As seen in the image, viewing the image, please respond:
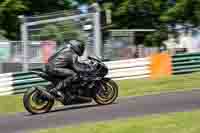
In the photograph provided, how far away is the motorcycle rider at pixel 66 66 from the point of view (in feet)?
40.1

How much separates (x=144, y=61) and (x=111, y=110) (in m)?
9.44

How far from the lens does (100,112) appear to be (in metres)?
11.3

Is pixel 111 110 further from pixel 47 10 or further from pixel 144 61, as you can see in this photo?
pixel 47 10

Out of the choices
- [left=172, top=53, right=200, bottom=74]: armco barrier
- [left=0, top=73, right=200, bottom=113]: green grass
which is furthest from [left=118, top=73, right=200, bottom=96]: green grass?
[left=172, top=53, right=200, bottom=74]: armco barrier

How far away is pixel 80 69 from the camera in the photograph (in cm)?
1238

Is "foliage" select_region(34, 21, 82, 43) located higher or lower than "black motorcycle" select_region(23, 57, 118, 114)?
higher

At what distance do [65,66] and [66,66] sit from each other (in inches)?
1.0

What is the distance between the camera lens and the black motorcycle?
12.1m

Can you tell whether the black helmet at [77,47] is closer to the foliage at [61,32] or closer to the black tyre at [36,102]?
the black tyre at [36,102]

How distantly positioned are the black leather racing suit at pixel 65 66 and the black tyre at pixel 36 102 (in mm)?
371

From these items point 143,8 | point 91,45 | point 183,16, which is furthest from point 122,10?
point 91,45

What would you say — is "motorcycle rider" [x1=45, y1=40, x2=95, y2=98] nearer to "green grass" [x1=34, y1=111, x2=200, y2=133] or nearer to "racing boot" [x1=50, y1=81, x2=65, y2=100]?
"racing boot" [x1=50, y1=81, x2=65, y2=100]

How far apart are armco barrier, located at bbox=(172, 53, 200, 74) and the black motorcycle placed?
338 inches

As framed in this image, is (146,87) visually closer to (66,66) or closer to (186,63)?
(66,66)
